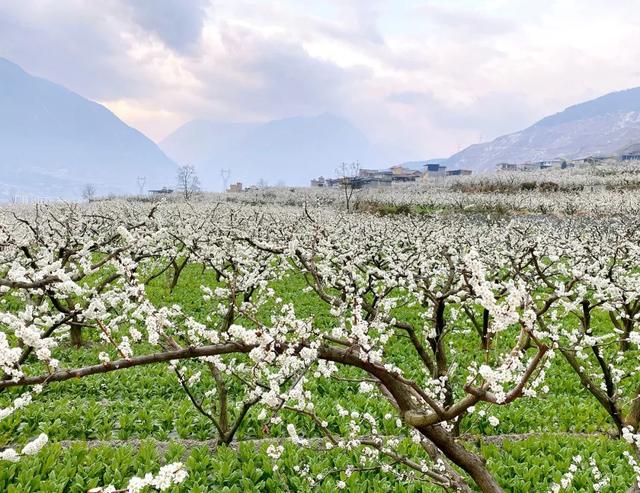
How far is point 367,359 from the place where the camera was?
2.81 m

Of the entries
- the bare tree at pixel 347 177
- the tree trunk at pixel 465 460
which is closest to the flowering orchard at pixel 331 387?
the tree trunk at pixel 465 460

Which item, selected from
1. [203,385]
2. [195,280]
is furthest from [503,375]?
[195,280]

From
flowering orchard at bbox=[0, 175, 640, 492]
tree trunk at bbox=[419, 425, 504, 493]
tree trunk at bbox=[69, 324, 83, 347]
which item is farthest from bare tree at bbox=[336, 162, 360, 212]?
tree trunk at bbox=[419, 425, 504, 493]

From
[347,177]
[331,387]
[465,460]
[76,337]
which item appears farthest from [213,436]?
[347,177]

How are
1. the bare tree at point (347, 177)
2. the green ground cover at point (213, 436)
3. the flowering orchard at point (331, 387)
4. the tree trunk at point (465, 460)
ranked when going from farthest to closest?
the bare tree at point (347, 177)
the green ground cover at point (213, 436)
the tree trunk at point (465, 460)
the flowering orchard at point (331, 387)

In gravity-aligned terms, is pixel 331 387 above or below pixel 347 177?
below

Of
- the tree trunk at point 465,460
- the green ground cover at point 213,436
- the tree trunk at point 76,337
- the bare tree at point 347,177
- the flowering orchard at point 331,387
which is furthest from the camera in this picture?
the bare tree at point 347,177

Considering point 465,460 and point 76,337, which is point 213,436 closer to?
point 465,460

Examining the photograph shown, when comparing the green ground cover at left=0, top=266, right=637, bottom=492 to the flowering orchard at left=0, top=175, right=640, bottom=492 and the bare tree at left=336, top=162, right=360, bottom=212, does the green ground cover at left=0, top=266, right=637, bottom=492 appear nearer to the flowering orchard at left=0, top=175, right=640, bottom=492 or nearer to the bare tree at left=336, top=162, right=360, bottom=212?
the flowering orchard at left=0, top=175, right=640, bottom=492

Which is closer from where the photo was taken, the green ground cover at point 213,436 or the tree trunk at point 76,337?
the green ground cover at point 213,436

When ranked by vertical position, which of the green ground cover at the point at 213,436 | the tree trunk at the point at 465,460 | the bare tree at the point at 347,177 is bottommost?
the green ground cover at the point at 213,436

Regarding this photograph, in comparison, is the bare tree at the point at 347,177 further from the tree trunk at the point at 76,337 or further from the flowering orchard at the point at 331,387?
the flowering orchard at the point at 331,387

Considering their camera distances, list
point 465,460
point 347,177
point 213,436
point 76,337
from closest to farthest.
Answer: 1. point 465,460
2. point 213,436
3. point 76,337
4. point 347,177

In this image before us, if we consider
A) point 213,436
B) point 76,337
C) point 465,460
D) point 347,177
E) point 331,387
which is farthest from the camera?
point 347,177
